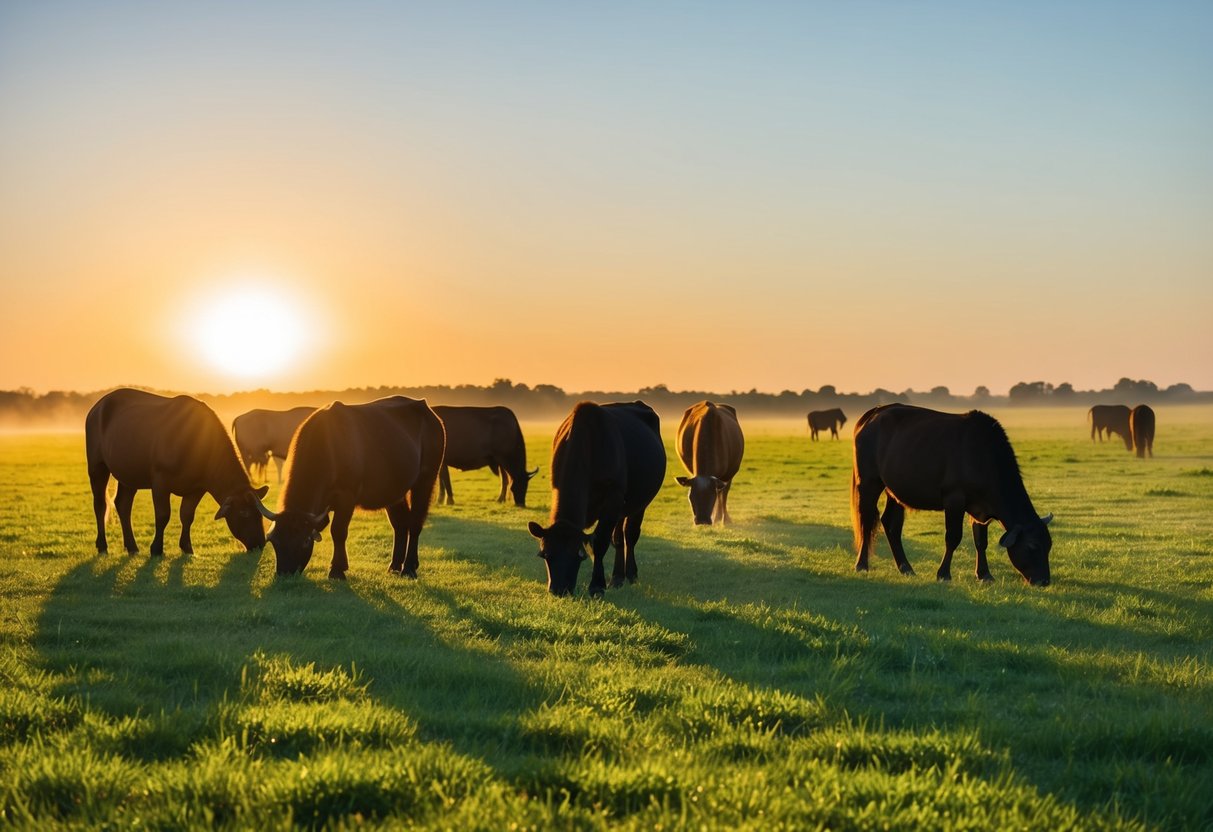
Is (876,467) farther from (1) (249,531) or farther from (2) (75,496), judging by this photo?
(2) (75,496)

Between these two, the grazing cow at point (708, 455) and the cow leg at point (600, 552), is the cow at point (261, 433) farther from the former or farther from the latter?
the cow leg at point (600, 552)

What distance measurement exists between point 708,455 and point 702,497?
123cm

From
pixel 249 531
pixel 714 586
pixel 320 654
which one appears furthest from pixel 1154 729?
pixel 249 531

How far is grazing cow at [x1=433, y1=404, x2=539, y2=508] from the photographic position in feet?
85.2

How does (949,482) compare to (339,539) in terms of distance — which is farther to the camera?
(949,482)

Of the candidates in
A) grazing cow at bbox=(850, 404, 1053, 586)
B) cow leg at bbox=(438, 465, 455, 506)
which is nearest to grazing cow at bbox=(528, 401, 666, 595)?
grazing cow at bbox=(850, 404, 1053, 586)

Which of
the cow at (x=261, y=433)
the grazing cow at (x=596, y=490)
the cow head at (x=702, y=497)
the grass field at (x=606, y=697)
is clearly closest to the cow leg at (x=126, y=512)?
the grass field at (x=606, y=697)

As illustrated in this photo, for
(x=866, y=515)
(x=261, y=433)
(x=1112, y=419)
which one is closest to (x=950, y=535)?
(x=866, y=515)

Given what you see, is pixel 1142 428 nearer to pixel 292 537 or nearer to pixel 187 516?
pixel 187 516

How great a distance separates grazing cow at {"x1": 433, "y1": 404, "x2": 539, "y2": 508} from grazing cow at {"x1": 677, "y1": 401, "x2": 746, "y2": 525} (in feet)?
Answer: 19.1

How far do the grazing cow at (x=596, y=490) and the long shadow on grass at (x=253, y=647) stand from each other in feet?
4.45

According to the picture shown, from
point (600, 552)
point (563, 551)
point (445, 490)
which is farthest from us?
point (445, 490)

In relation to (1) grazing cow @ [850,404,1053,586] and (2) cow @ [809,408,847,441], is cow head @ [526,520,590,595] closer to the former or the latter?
(1) grazing cow @ [850,404,1053,586]

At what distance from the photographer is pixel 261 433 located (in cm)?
3572
